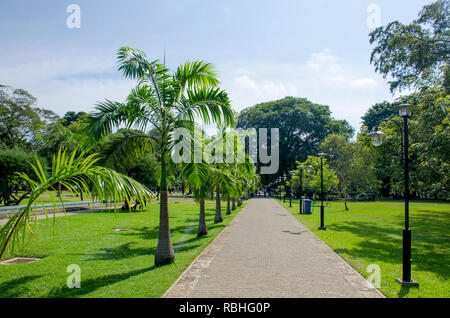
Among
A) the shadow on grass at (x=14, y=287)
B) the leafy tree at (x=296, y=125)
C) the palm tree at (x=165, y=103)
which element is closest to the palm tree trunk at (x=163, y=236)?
the palm tree at (x=165, y=103)

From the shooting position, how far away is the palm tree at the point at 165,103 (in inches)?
319

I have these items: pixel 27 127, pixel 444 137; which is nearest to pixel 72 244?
pixel 444 137

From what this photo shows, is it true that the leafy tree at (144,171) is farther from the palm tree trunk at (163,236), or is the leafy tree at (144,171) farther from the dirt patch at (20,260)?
the palm tree trunk at (163,236)

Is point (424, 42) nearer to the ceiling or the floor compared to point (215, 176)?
nearer to the ceiling

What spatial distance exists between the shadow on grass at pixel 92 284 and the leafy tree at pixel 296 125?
4727 cm

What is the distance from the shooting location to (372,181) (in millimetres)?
29172

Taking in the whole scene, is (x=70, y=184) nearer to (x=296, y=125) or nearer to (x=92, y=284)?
(x=92, y=284)

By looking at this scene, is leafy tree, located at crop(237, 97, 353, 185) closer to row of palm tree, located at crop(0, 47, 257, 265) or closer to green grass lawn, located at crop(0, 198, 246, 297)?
green grass lawn, located at crop(0, 198, 246, 297)

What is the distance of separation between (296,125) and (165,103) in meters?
47.4

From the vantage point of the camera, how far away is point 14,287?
21.5 ft

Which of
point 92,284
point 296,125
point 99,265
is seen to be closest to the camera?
point 92,284

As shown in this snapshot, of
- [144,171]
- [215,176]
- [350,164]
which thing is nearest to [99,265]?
[215,176]

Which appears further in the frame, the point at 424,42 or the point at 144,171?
the point at 144,171

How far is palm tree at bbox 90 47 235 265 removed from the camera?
8109 millimetres
